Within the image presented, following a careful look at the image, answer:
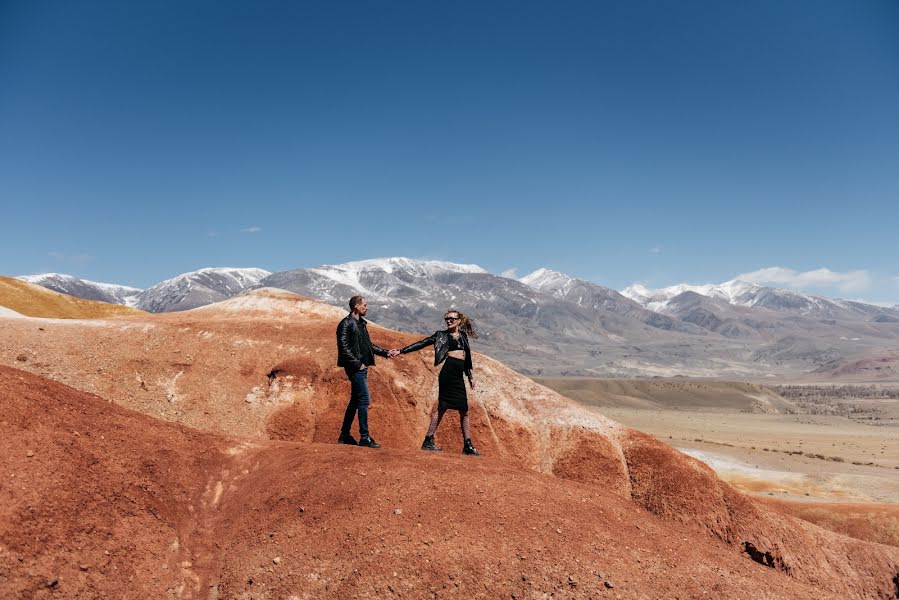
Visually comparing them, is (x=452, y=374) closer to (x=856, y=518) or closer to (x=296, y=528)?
(x=296, y=528)

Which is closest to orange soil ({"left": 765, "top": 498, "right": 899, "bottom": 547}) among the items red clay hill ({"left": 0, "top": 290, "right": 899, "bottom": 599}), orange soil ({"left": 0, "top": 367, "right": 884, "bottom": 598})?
red clay hill ({"left": 0, "top": 290, "right": 899, "bottom": 599})

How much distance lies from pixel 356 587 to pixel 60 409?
650 centimetres

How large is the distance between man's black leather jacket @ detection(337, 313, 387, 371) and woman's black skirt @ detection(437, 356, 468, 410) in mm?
1831

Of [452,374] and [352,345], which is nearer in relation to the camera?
[352,345]

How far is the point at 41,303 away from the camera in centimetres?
4428

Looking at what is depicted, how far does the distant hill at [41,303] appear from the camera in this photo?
41.8 metres

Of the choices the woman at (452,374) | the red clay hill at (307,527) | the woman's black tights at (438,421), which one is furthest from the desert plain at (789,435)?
the woman at (452,374)

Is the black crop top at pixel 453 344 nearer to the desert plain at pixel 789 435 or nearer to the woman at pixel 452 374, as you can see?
the woman at pixel 452 374

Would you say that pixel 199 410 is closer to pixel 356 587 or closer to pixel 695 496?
pixel 356 587

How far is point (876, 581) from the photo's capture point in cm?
1573

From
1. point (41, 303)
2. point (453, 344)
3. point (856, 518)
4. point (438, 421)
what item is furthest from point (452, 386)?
point (41, 303)

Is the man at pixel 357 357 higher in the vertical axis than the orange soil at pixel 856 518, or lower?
higher

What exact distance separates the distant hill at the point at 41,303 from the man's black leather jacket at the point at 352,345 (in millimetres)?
38416

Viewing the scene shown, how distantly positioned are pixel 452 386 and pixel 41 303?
46252 mm
